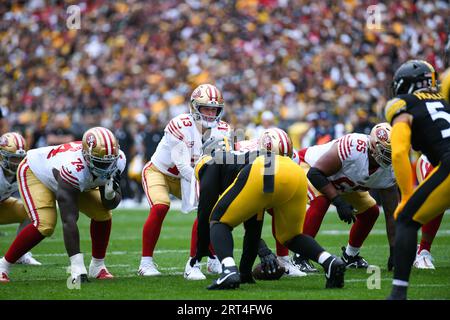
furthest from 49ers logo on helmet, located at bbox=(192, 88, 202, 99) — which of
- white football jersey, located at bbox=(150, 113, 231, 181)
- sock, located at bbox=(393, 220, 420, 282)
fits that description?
sock, located at bbox=(393, 220, 420, 282)

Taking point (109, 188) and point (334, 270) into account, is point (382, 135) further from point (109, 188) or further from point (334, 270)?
point (109, 188)

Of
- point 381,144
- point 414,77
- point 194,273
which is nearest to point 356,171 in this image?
point 381,144

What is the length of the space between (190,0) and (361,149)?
15850mm

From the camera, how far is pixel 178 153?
785 cm

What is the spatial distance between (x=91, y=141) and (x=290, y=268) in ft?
7.46

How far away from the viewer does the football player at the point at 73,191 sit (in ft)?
22.8

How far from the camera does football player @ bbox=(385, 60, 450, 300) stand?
213 inches

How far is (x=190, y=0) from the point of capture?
22922 mm

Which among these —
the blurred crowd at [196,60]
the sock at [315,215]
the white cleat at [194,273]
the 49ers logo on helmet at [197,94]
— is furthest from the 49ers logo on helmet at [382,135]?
the blurred crowd at [196,60]

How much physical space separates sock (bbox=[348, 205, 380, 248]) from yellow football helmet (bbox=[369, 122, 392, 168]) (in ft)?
2.70

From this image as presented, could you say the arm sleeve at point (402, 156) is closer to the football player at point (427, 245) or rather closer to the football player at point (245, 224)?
the football player at point (245, 224)

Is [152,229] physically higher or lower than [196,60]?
lower

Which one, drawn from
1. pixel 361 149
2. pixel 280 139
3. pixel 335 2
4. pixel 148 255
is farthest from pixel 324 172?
pixel 335 2
